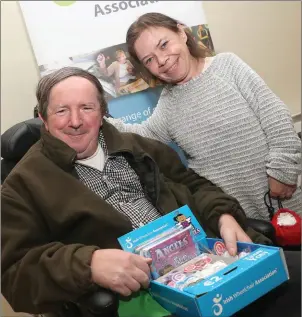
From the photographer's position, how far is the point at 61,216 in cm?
128

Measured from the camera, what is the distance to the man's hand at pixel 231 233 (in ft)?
4.26

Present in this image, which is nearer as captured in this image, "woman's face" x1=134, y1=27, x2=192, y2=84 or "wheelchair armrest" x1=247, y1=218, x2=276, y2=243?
"wheelchair armrest" x1=247, y1=218, x2=276, y2=243

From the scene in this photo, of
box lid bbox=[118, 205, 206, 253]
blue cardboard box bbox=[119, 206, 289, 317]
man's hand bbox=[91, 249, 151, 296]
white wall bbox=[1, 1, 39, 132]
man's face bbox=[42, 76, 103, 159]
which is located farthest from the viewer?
white wall bbox=[1, 1, 39, 132]

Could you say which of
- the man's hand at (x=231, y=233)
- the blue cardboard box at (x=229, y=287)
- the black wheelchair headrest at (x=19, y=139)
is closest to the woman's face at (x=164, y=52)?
the black wheelchair headrest at (x=19, y=139)

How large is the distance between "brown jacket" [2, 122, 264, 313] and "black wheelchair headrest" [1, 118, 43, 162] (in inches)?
6.0

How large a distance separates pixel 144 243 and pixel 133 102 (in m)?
0.97

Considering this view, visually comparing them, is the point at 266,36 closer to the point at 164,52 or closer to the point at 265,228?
the point at 164,52

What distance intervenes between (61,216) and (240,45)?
1.64m

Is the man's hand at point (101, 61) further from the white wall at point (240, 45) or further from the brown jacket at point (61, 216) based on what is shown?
the brown jacket at point (61, 216)

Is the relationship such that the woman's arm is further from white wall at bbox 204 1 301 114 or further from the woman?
white wall at bbox 204 1 301 114

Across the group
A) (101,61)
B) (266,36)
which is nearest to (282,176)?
(101,61)

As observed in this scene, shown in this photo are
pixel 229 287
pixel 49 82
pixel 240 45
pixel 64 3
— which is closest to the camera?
pixel 229 287

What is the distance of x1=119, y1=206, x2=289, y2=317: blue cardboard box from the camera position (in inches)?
39.7

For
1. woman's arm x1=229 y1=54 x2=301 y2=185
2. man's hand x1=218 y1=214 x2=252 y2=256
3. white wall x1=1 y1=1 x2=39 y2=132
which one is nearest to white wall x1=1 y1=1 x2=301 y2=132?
white wall x1=1 y1=1 x2=39 y2=132
